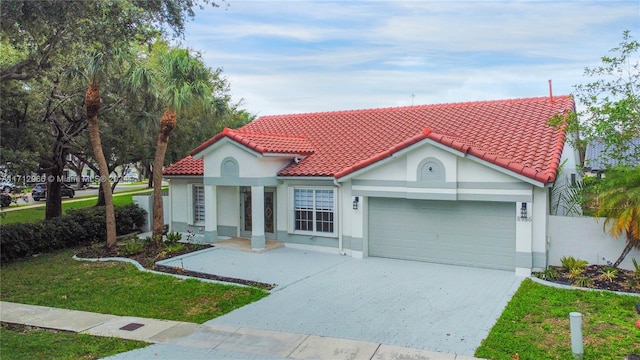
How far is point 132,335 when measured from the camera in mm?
9242

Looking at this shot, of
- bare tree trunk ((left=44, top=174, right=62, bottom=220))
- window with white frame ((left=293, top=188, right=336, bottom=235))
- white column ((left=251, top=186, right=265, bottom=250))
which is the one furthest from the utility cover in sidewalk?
bare tree trunk ((left=44, top=174, right=62, bottom=220))

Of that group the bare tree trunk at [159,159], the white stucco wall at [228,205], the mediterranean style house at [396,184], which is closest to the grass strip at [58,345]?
the bare tree trunk at [159,159]

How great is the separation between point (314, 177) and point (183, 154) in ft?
41.5

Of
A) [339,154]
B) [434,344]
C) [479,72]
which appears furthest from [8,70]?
[479,72]

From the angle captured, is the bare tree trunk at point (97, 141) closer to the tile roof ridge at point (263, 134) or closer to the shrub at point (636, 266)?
the tile roof ridge at point (263, 134)

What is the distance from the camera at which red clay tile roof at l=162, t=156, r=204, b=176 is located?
19.6 m

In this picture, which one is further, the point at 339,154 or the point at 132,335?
the point at 339,154

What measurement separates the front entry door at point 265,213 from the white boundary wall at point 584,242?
9616 mm

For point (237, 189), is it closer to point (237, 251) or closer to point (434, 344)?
point (237, 251)

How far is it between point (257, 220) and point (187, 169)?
497 centimetres

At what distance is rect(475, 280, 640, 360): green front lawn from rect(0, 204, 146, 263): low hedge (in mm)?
15707

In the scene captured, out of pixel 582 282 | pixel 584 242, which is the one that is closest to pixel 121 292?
pixel 582 282

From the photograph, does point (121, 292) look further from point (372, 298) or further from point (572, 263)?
point (572, 263)

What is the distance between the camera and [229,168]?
57.5 feet
